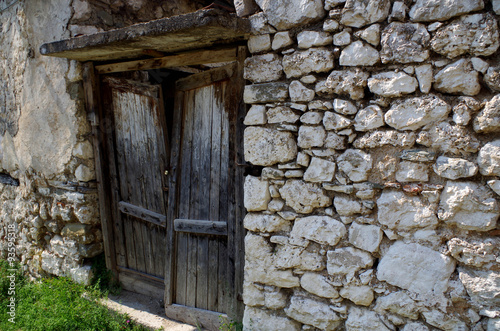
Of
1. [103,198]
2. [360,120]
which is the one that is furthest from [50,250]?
[360,120]

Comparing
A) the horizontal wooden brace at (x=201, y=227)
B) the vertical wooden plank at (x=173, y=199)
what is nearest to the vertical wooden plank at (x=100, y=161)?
the vertical wooden plank at (x=173, y=199)

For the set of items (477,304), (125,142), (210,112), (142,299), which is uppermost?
(210,112)

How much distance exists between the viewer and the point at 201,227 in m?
2.89

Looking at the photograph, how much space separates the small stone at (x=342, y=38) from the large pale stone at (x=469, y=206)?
3.03ft

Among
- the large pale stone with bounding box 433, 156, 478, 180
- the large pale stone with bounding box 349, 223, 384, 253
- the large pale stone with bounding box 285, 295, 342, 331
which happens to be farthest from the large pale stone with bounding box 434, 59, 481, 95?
the large pale stone with bounding box 285, 295, 342, 331

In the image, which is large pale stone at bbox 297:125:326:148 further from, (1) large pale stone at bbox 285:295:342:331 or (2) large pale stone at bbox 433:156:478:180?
(1) large pale stone at bbox 285:295:342:331

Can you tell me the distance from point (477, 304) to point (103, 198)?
10.3 feet

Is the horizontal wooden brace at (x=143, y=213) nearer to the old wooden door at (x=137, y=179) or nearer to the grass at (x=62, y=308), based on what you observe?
the old wooden door at (x=137, y=179)

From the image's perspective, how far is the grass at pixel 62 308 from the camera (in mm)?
2975

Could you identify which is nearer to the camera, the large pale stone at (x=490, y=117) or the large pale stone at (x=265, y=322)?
the large pale stone at (x=490, y=117)

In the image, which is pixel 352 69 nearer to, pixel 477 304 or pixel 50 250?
pixel 477 304

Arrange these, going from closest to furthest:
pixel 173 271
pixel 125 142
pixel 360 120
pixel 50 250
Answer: pixel 360 120, pixel 173 271, pixel 125 142, pixel 50 250

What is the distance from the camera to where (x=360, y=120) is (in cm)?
196

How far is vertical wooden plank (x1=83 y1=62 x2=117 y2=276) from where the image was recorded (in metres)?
3.32
